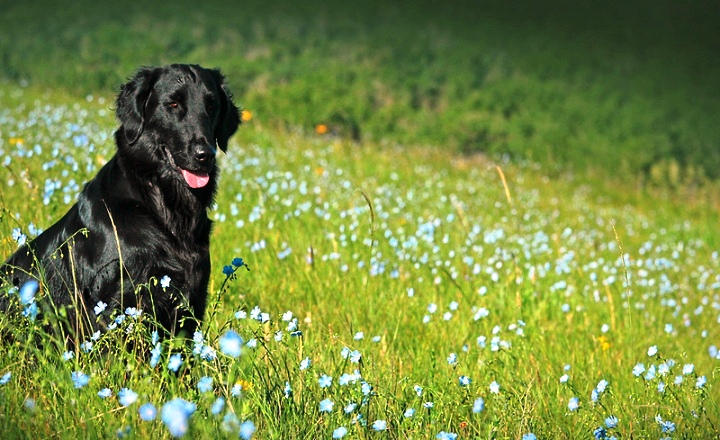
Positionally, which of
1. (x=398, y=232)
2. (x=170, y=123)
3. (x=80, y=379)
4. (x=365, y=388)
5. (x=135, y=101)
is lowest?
(x=398, y=232)

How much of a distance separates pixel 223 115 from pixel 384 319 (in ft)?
5.00

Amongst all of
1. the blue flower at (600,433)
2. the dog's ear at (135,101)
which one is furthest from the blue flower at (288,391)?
the dog's ear at (135,101)

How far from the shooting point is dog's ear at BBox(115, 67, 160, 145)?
11.7ft

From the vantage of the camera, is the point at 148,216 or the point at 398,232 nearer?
the point at 148,216

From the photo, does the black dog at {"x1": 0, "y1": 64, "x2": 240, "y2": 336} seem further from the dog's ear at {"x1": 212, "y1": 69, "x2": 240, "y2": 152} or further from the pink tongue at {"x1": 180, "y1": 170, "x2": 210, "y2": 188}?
the dog's ear at {"x1": 212, "y1": 69, "x2": 240, "y2": 152}

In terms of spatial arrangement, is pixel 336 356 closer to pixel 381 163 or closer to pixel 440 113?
pixel 381 163

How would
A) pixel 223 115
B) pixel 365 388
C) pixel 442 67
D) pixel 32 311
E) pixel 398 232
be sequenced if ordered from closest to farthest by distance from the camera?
pixel 32 311 → pixel 365 388 → pixel 223 115 → pixel 398 232 → pixel 442 67

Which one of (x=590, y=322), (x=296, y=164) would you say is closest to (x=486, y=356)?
(x=590, y=322)

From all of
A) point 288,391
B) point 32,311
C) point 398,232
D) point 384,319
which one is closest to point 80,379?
point 32,311

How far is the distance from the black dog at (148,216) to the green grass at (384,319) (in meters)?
0.21

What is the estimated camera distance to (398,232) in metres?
6.09

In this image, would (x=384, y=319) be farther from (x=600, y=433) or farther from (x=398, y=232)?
(x=600, y=433)

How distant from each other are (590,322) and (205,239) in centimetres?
282

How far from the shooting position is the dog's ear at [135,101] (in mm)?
3576
